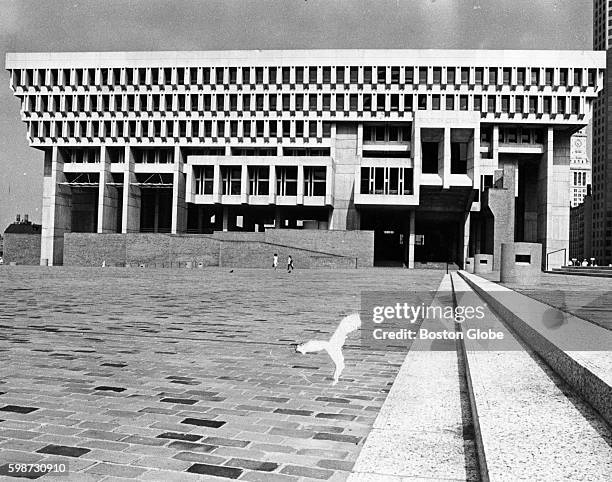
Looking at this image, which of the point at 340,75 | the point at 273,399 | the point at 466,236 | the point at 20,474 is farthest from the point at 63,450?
the point at 340,75

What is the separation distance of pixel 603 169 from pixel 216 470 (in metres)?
146

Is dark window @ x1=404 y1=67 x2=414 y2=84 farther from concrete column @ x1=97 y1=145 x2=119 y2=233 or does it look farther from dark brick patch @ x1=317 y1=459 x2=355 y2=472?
dark brick patch @ x1=317 y1=459 x2=355 y2=472

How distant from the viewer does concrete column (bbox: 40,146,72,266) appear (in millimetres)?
65500

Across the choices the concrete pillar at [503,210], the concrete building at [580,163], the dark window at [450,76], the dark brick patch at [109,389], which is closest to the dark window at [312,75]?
the dark window at [450,76]

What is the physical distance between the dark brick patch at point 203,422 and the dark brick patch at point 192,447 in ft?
1.30

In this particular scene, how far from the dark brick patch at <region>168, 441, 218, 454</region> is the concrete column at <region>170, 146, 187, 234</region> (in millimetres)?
60593

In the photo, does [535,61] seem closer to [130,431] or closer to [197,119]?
[197,119]

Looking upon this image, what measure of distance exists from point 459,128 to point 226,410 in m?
57.7

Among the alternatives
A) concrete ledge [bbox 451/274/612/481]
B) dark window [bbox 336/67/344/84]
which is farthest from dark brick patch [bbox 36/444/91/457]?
dark window [bbox 336/67/344/84]

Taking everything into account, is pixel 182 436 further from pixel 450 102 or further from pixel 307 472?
pixel 450 102

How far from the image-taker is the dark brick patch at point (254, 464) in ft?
10.0

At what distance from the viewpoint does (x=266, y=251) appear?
5297 centimetres

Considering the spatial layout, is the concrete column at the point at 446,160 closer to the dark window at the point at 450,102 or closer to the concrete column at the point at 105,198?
the dark window at the point at 450,102

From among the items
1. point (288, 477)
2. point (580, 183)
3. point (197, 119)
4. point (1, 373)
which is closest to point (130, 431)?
point (288, 477)
